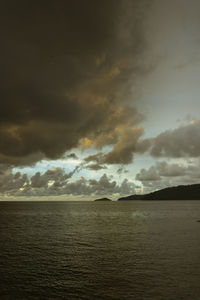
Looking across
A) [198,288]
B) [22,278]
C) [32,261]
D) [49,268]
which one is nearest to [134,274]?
[198,288]

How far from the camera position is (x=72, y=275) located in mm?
25656

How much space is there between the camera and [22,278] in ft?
81.5

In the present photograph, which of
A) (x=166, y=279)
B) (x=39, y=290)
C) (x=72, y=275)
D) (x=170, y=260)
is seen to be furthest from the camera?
(x=170, y=260)

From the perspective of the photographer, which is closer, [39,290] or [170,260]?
[39,290]

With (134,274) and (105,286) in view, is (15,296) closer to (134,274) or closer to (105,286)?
(105,286)

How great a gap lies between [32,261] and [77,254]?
7.05 meters

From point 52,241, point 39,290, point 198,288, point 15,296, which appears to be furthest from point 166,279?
point 52,241

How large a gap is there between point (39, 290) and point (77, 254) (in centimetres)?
1432

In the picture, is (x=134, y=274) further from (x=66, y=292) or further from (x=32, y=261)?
(x=32, y=261)

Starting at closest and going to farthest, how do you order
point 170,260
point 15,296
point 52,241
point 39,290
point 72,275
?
point 15,296 < point 39,290 < point 72,275 < point 170,260 < point 52,241

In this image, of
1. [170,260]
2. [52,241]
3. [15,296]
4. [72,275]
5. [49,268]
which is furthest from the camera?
[52,241]

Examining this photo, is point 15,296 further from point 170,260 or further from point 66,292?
point 170,260

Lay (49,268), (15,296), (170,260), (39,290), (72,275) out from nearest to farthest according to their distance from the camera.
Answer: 1. (15,296)
2. (39,290)
3. (72,275)
4. (49,268)
5. (170,260)

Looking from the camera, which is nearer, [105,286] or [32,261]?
[105,286]
